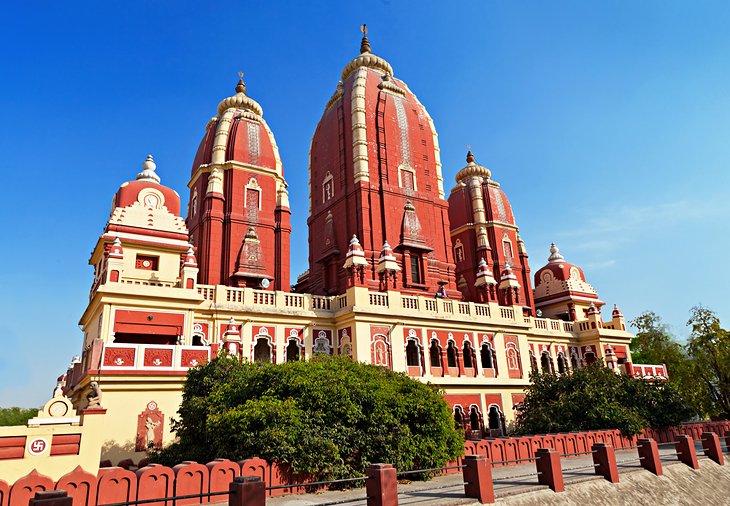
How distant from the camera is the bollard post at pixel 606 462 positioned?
40.3 ft

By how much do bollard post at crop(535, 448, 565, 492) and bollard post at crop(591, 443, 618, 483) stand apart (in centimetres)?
177

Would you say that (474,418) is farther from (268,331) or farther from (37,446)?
(37,446)

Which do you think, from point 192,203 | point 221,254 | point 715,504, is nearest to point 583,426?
point 715,504

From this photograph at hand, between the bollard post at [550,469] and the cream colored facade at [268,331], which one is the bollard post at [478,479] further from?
the cream colored facade at [268,331]

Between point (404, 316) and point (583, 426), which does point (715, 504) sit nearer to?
point (583, 426)

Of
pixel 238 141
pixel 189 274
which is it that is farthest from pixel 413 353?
pixel 238 141

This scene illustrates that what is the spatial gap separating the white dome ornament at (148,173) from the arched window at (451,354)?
14.5 metres

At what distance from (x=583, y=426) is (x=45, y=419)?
56.7 feet

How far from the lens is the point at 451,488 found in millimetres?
11117

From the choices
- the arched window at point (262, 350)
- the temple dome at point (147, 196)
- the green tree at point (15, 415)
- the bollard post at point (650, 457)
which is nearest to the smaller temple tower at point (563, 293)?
the bollard post at point (650, 457)

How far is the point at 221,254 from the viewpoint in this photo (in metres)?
24.6

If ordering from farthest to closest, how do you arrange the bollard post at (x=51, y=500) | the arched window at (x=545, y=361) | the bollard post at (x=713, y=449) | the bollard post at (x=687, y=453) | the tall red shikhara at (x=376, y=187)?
the arched window at (x=545, y=361), the tall red shikhara at (x=376, y=187), the bollard post at (x=713, y=449), the bollard post at (x=687, y=453), the bollard post at (x=51, y=500)

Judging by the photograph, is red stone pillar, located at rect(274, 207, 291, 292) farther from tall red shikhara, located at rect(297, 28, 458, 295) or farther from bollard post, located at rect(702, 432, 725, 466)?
bollard post, located at rect(702, 432, 725, 466)

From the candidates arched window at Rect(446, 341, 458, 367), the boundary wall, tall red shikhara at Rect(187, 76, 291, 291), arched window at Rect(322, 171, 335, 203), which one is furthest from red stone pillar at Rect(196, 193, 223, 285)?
the boundary wall
